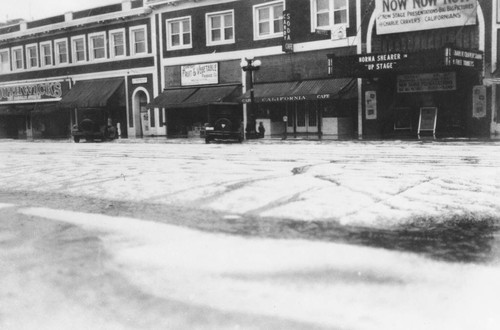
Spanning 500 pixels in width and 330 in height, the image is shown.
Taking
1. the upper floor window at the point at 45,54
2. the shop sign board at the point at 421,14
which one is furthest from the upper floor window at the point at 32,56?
the shop sign board at the point at 421,14

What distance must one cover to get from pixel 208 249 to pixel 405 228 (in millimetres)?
2040

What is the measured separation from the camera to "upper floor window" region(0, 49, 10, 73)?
1741 inches

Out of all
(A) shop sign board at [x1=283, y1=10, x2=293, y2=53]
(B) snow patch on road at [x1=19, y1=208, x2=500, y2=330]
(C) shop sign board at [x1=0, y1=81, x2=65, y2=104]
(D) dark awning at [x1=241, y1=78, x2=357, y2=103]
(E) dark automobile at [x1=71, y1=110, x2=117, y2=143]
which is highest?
(A) shop sign board at [x1=283, y1=10, x2=293, y2=53]

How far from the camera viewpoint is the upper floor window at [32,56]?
4197 centimetres

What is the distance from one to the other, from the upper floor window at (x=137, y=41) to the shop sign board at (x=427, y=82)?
17436 millimetres

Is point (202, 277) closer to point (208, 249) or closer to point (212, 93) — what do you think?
point (208, 249)

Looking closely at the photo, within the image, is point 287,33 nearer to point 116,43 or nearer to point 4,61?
point 116,43

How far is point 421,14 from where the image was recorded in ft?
79.4

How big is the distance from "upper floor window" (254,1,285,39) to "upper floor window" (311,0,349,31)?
6.54ft

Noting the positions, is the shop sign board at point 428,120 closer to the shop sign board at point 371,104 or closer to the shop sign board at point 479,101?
the shop sign board at point 479,101

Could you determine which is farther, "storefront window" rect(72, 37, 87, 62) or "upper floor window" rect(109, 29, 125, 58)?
"storefront window" rect(72, 37, 87, 62)

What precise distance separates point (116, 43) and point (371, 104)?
18812 mm

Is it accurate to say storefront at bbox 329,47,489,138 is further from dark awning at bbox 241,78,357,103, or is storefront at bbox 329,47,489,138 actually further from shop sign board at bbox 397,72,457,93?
dark awning at bbox 241,78,357,103

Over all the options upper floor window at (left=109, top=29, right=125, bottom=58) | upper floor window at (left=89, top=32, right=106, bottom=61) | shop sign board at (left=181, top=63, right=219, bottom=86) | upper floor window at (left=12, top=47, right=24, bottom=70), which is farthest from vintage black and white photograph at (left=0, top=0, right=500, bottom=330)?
upper floor window at (left=12, top=47, right=24, bottom=70)
